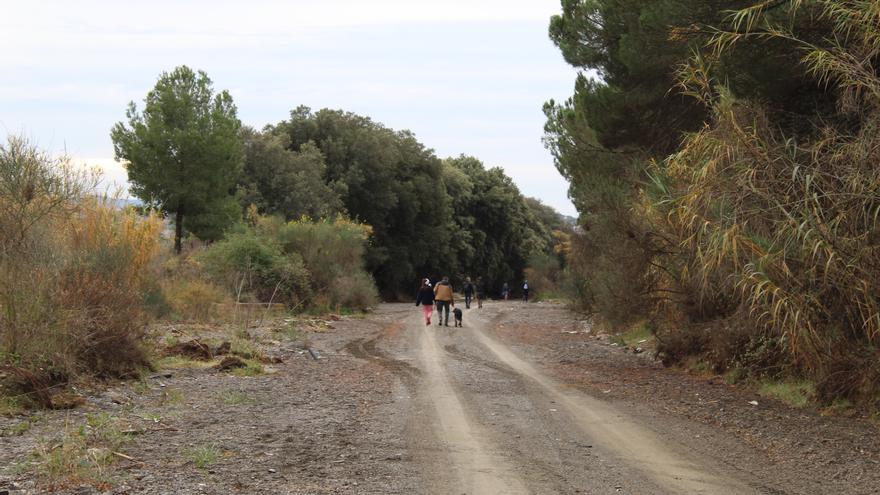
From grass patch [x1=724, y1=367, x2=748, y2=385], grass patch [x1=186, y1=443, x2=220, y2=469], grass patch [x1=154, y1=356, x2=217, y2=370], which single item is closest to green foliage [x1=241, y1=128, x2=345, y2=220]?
grass patch [x1=154, y1=356, x2=217, y2=370]

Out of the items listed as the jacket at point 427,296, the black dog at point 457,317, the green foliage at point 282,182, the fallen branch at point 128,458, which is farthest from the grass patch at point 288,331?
the green foliage at point 282,182

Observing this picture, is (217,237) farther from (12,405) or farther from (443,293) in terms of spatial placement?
(12,405)

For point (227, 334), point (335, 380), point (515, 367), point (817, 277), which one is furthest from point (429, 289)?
point (817, 277)

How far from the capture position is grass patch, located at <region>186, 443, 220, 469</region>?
8.19m

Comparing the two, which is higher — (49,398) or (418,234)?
(418,234)

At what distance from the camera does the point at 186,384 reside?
46.8 ft

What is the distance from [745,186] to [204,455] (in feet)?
23.9

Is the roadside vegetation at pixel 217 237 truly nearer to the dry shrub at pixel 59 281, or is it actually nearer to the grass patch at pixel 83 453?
the dry shrub at pixel 59 281

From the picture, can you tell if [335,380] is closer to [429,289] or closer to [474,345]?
[474,345]

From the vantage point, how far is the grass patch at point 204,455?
819 cm

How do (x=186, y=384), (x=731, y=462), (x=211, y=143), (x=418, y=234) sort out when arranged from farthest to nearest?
(x=418, y=234), (x=211, y=143), (x=186, y=384), (x=731, y=462)

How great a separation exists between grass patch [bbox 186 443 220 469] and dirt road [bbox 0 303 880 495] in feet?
0.15

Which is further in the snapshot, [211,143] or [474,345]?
[211,143]

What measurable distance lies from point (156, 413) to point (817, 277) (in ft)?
28.1
